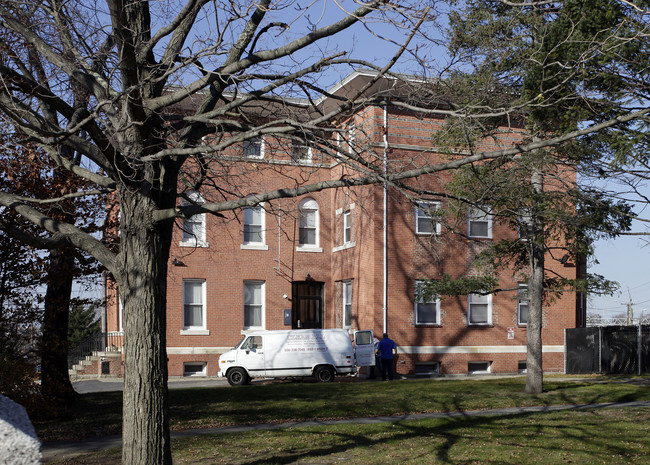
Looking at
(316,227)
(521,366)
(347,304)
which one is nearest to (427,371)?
(347,304)

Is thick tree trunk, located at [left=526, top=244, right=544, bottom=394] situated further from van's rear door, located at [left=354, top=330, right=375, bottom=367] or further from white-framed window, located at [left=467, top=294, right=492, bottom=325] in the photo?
white-framed window, located at [left=467, top=294, right=492, bottom=325]

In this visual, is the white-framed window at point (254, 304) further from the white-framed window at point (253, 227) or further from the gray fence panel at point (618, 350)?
the gray fence panel at point (618, 350)

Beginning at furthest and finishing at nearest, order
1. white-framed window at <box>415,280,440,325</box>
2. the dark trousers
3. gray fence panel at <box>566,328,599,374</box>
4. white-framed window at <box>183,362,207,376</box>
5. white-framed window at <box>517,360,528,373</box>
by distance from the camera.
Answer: white-framed window at <box>517,360,528,373</box> → white-framed window at <box>183,362,207,376</box> → white-framed window at <box>415,280,440,325</box> → gray fence panel at <box>566,328,599,374</box> → the dark trousers

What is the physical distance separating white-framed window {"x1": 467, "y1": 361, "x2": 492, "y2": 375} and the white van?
20.4 ft

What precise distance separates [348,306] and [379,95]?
2218 cm

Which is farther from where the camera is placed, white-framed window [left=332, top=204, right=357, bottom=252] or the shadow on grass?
white-framed window [left=332, top=204, right=357, bottom=252]

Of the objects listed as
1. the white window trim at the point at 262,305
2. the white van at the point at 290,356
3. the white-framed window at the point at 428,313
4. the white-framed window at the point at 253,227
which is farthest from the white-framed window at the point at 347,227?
the white van at the point at 290,356

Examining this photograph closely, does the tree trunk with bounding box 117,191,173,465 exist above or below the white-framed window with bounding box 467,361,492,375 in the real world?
above

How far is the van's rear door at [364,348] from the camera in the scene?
2750cm

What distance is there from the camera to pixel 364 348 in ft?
90.3

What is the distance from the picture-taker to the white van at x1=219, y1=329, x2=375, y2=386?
25828mm

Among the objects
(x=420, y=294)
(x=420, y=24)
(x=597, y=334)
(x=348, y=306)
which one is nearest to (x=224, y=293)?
(x=348, y=306)

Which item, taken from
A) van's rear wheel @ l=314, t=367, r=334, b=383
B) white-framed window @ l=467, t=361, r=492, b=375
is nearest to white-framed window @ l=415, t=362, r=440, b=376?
white-framed window @ l=467, t=361, r=492, b=375

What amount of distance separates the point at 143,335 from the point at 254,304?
2263 cm
